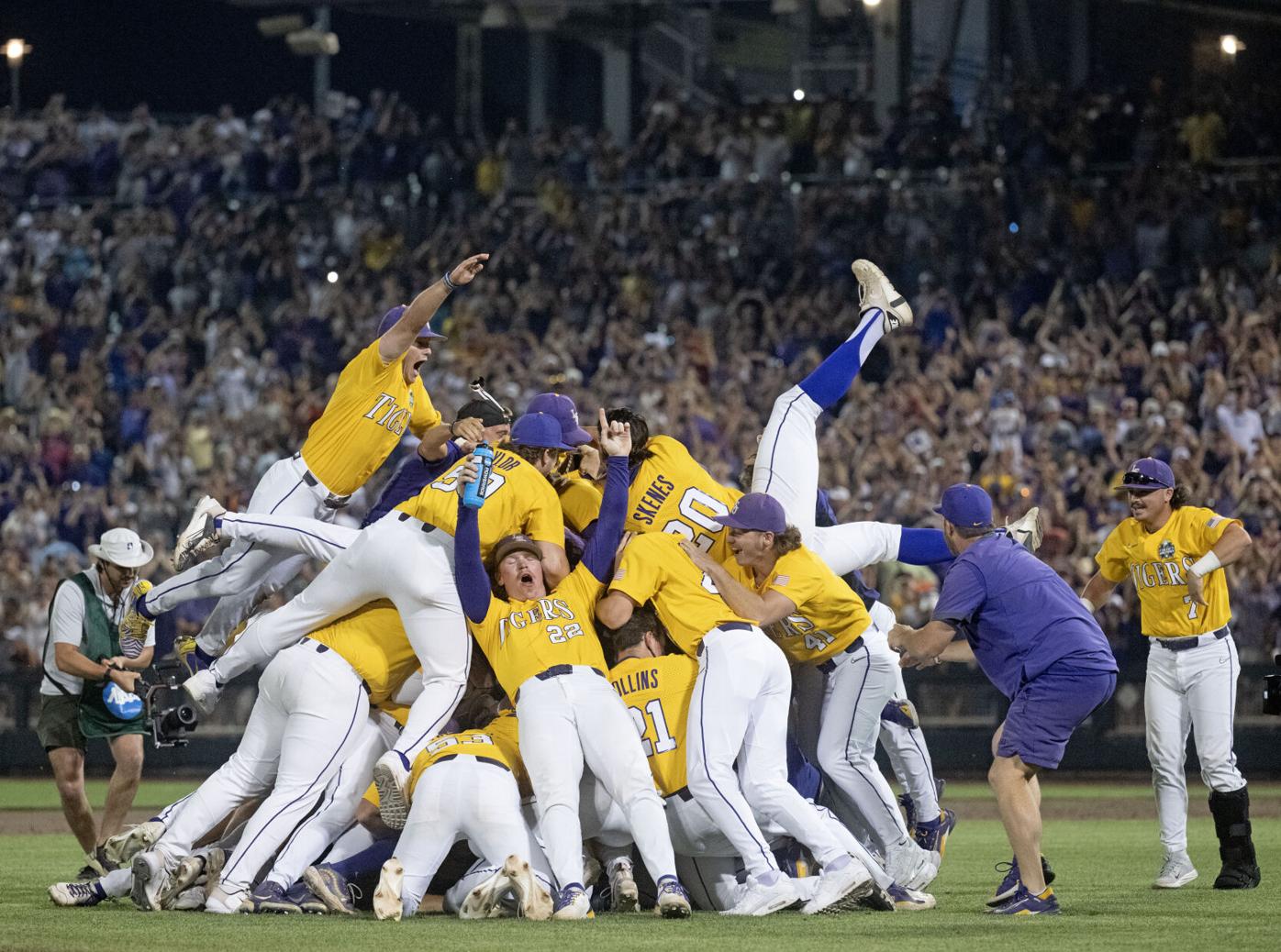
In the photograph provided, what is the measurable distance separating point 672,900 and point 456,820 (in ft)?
3.30

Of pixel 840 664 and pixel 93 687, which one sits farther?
pixel 93 687

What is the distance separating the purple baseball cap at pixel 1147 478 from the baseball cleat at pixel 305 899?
4.84 meters

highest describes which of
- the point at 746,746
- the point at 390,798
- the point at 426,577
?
the point at 426,577

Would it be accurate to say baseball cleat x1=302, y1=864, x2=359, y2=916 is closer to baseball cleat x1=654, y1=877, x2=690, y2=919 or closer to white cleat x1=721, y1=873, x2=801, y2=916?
baseball cleat x1=654, y1=877, x2=690, y2=919

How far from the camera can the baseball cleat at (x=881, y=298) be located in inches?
440

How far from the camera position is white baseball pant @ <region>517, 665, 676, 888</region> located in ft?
27.2

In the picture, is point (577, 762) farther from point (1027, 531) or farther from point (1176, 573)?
point (1176, 573)

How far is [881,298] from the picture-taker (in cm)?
1118

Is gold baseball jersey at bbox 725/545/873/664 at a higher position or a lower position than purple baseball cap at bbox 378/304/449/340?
lower

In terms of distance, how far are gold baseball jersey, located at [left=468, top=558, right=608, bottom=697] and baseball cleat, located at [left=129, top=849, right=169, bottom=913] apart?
174cm

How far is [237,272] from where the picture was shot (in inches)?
969

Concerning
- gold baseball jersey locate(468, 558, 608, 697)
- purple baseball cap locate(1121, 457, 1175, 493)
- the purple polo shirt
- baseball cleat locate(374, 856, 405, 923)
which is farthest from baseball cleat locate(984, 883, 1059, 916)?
purple baseball cap locate(1121, 457, 1175, 493)

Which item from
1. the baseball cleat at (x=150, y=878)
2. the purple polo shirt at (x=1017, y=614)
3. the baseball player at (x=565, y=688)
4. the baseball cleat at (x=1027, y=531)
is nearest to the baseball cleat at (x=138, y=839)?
the baseball cleat at (x=150, y=878)

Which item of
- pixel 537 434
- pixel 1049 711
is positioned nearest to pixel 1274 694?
pixel 1049 711
